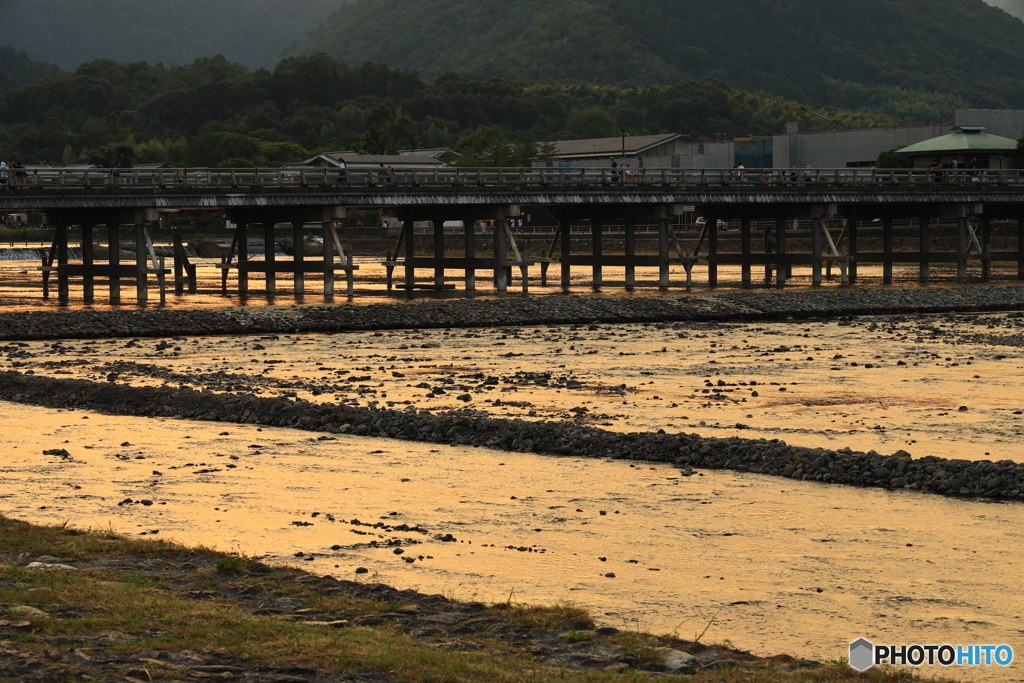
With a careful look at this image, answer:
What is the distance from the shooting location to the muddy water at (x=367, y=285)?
5050 centimetres

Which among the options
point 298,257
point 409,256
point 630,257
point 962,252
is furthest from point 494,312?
point 962,252

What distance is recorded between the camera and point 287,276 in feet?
243

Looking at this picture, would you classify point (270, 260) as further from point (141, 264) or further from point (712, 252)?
point (712, 252)

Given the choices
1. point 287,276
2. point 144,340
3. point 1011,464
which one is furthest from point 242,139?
point 1011,464

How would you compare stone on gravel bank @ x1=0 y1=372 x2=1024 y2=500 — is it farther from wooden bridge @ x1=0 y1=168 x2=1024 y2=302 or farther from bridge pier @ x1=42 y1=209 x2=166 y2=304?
wooden bridge @ x1=0 y1=168 x2=1024 y2=302

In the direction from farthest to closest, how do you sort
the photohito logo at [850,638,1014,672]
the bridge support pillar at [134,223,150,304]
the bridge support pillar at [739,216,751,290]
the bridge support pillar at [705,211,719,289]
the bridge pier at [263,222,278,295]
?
the bridge support pillar at [705,211,719,289], the bridge support pillar at [739,216,751,290], the bridge pier at [263,222,278,295], the bridge support pillar at [134,223,150,304], the photohito logo at [850,638,1014,672]

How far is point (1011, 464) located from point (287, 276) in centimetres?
6165

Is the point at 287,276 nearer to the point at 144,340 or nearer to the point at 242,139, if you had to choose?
the point at 144,340

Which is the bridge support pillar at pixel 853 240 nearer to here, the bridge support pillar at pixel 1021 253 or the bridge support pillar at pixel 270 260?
the bridge support pillar at pixel 1021 253

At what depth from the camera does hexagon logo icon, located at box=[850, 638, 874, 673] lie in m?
9.12

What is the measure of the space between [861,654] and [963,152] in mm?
79916

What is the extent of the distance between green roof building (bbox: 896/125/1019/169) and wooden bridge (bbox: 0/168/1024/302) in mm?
12116

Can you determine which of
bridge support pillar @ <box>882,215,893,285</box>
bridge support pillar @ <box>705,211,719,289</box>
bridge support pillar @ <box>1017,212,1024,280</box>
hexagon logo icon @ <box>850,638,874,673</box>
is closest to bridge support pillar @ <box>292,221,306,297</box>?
bridge support pillar @ <box>705,211,719,289</box>

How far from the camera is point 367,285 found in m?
62.3
